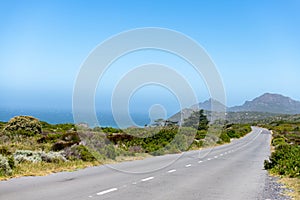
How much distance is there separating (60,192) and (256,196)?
5389mm

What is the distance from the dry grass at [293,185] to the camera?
11.4 metres

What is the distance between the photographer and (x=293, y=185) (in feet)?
43.8

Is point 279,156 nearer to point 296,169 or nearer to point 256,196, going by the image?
point 296,169

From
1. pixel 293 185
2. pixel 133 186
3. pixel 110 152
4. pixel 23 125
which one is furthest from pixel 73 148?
pixel 23 125

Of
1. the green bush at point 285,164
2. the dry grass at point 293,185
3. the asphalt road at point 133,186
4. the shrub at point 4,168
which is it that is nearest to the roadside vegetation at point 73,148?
the shrub at point 4,168

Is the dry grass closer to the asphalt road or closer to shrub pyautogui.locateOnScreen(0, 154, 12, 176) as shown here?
the asphalt road

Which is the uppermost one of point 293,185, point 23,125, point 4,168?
point 23,125

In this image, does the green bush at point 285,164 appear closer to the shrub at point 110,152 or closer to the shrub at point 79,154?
the shrub at point 110,152

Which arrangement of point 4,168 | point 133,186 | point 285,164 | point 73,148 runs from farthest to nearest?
point 73,148, point 285,164, point 4,168, point 133,186

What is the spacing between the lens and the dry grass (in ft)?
37.3

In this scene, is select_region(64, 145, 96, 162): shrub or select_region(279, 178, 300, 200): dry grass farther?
select_region(64, 145, 96, 162): shrub

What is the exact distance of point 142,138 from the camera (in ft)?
105

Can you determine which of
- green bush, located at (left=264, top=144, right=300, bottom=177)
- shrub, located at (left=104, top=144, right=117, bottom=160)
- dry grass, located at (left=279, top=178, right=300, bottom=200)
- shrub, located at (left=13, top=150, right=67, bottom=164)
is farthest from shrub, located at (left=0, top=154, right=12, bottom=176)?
green bush, located at (left=264, top=144, right=300, bottom=177)

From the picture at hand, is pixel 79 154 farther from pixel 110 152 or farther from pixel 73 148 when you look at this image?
pixel 110 152
